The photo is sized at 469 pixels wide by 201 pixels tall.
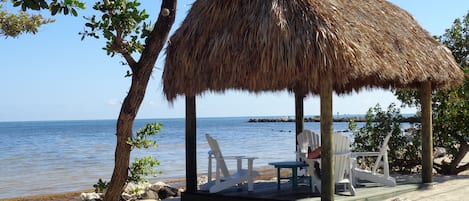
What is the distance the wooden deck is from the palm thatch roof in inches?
44.4

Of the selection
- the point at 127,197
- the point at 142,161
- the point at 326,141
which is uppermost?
the point at 326,141

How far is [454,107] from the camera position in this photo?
9.31 metres

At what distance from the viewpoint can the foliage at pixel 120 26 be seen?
444cm

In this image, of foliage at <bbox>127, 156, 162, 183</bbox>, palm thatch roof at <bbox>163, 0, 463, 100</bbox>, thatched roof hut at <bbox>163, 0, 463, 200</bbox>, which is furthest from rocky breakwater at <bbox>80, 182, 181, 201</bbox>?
foliage at <bbox>127, 156, 162, 183</bbox>

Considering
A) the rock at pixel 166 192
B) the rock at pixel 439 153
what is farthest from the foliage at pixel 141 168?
the rock at pixel 439 153

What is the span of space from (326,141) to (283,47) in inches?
37.8

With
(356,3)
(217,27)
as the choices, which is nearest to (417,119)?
(356,3)

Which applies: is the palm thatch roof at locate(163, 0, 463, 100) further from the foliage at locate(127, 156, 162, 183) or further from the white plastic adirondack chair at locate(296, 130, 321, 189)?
the white plastic adirondack chair at locate(296, 130, 321, 189)

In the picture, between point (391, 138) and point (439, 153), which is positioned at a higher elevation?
point (391, 138)

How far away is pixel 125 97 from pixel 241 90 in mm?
2389

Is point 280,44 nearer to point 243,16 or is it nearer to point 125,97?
point 243,16

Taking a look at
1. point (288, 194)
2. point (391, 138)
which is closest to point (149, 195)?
point (288, 194)

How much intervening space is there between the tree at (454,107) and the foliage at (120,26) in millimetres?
6061

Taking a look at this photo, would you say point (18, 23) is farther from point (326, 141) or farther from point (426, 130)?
point (426, 130)
